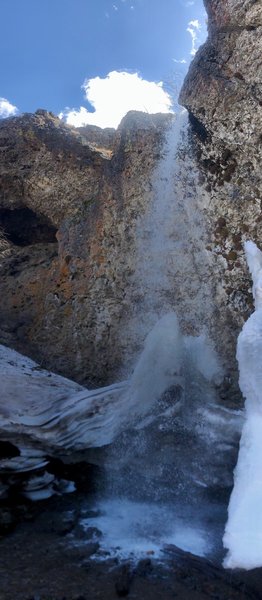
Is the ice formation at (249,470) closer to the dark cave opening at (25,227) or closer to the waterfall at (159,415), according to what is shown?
the waterfall at (159,415)

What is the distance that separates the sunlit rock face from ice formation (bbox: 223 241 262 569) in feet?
2.03

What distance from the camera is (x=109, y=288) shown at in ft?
26.0

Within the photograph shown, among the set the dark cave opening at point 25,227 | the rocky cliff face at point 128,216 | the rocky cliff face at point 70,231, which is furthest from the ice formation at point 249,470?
the dark cave opening at point 25,227

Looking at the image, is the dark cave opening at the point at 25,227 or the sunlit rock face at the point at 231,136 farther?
the dark cave opening at the point at 25,227

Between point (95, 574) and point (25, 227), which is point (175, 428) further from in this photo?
point (25, 227)

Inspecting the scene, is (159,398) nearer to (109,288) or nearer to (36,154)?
(109,288)

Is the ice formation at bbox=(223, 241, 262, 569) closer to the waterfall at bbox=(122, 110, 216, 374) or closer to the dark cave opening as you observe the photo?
the waterfall at bbox=(122, 110, 216, 374)

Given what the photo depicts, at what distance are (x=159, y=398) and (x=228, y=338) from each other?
3.68 ft

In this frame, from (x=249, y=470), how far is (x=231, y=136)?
4067mm

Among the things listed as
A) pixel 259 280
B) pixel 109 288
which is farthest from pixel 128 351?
pixel 259 280

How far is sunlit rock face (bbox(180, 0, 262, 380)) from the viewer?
20.8 feet

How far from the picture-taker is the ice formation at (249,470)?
3682 millimetres

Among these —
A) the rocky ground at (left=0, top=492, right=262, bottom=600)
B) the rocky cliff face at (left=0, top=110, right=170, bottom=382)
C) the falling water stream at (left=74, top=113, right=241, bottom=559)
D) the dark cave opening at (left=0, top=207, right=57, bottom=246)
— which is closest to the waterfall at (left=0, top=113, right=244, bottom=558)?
the falling water stream at (left=74, top=113, right=241, bottom=559)

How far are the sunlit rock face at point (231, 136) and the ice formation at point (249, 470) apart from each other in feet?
2.03
